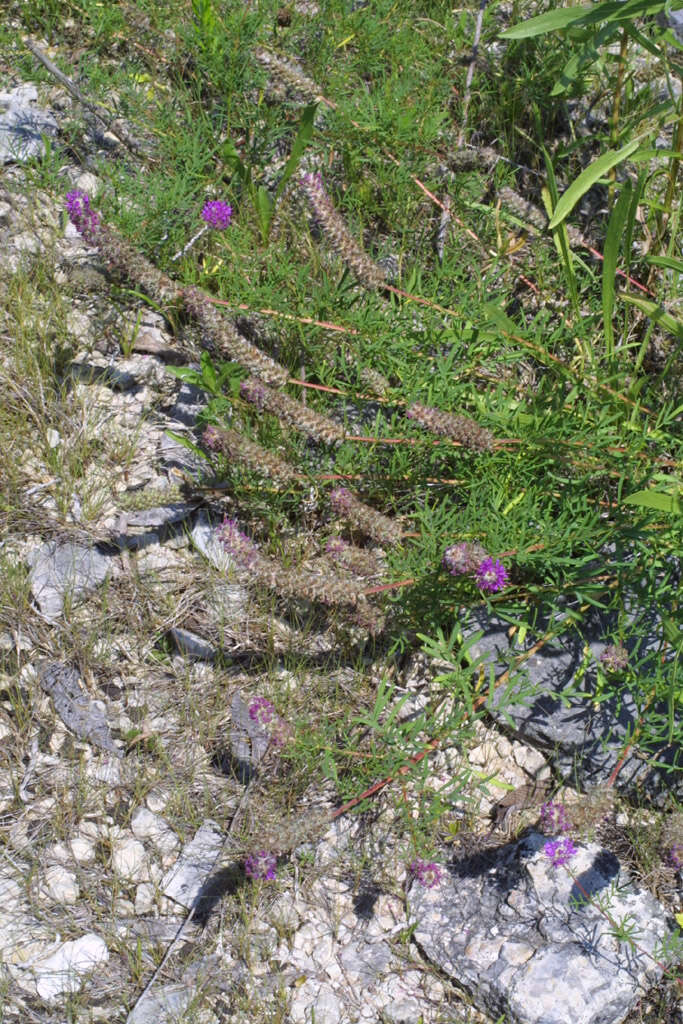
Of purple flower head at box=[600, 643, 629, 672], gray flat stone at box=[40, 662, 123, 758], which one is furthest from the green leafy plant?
purple flower head at box=[600, 643, 629, 672]

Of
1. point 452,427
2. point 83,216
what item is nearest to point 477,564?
point 452,427

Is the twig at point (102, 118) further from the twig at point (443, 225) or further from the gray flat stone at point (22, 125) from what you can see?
the twig at point (443, 225)

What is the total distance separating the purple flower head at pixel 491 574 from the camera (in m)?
2.46

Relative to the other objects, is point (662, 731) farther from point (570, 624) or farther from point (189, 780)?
point (189, 780)

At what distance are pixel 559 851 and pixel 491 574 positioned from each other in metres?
0.79

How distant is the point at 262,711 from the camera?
2.50 meters

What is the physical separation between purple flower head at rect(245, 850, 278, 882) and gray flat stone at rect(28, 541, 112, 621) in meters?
1.08

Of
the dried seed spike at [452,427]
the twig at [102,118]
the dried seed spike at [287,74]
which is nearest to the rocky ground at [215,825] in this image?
the dried seed spike at [452,427]

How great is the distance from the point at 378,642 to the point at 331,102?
2.22 meters

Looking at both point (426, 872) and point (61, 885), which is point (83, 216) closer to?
point (61, 885)

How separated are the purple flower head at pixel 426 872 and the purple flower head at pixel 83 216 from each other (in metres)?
2.23

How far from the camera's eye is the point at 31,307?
342 cm

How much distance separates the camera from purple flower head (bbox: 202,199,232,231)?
10.7 ft

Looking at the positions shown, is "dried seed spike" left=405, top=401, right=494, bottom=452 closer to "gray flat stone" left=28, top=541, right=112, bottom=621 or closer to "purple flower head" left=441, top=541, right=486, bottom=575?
"purple flower head" left=441, top=541, right=486, bottom=575
